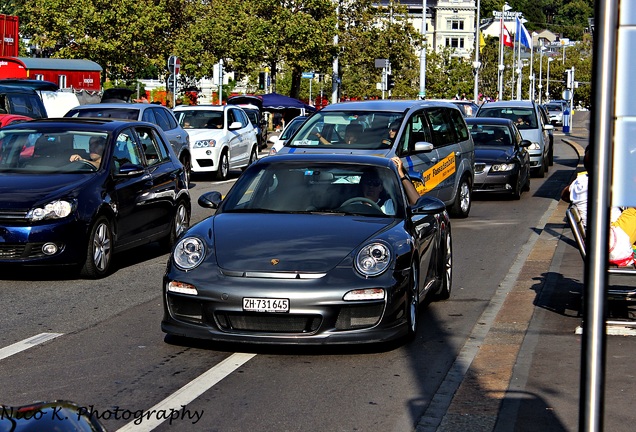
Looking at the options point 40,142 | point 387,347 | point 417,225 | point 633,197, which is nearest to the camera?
point 633,197

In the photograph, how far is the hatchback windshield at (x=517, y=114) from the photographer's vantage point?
95.8 feet

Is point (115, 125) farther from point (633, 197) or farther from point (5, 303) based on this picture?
point (633, 197)

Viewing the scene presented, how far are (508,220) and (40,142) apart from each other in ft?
28.1

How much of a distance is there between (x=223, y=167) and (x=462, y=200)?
9.49m

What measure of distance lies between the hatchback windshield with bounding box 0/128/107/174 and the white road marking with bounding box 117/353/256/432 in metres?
4.85

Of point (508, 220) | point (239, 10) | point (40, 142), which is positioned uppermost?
point (239, 10)

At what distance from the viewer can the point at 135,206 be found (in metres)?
12.4

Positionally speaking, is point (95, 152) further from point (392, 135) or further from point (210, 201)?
point (392, 135)

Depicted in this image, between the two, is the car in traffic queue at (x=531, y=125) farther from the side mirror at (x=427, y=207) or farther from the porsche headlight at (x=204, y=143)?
the side mirror at (x=427, y=207)

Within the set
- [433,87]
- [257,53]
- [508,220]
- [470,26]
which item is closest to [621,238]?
[508,220]

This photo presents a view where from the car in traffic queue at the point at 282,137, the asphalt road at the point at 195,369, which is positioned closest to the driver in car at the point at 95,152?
the asphalt road at the point at 195,369

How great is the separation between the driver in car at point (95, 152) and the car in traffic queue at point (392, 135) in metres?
2.87

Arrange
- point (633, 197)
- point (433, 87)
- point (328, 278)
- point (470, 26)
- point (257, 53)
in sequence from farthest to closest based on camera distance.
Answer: point (470, 26) → point (433, 87) → point (257, 53) → point (328, 278) → point (633, 197)

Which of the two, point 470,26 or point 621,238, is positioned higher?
point 470,26
